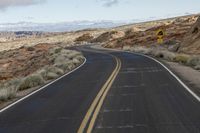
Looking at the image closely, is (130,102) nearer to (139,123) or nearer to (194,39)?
(139,123)

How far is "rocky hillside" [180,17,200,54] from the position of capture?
145 ft

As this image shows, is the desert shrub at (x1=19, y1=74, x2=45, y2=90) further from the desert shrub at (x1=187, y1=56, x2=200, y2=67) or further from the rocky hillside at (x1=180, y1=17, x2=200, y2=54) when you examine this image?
the rocky hillside at (x1=180, y1=17, x2=200, y2=54)

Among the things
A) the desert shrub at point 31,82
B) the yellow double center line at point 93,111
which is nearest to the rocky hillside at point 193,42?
the desert shrub at point 31,82

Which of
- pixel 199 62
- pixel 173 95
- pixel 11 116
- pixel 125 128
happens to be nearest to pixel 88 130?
pixel 125 128

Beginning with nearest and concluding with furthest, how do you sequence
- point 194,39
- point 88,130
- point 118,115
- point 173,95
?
point 88,130 < point 118,115 < point 173,95 < point 194,39

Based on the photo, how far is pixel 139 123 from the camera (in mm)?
10609

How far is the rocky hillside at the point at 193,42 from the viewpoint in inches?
1735

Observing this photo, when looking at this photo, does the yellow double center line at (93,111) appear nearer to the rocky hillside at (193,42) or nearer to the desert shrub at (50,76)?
the desert shrub at (50,76)

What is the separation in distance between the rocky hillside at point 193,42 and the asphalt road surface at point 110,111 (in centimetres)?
2596

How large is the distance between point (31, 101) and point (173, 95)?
18.0 feet

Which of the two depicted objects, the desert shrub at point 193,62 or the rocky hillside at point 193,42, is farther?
the rocky hillside at point 193,42

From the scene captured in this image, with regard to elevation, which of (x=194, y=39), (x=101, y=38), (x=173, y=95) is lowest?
(x=101, y=38)

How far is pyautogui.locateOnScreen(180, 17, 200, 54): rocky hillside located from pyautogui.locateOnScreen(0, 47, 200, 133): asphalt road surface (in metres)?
26.0

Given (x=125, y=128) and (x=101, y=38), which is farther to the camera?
(x=101, y=38)
